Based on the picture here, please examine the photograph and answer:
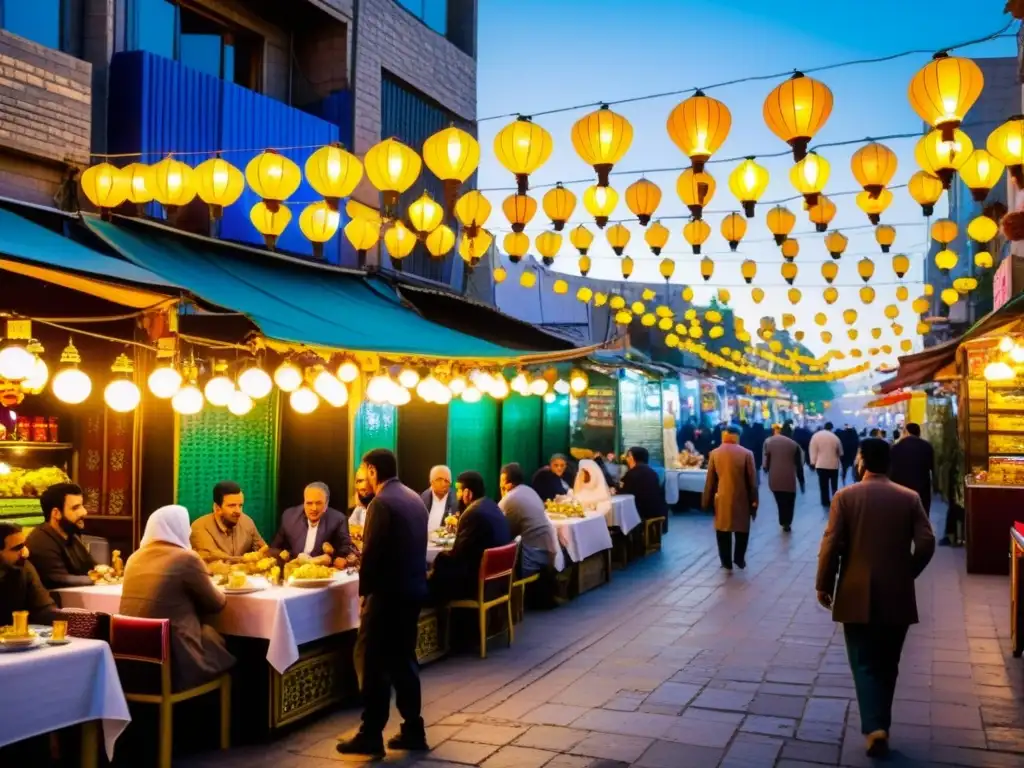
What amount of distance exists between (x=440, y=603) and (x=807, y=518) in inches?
523

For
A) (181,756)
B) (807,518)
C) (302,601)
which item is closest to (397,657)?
(302,601)

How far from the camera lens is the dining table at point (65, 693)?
4715 millimetres

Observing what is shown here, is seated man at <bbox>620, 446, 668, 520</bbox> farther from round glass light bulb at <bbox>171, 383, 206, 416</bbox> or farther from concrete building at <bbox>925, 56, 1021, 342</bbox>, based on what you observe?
concrete building at <bbox>925, 56, 1021, 342</bbox>

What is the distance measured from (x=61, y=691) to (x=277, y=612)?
149 cm

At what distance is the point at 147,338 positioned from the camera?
8758 mm

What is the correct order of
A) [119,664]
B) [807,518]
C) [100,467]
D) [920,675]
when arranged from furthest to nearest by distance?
1. [807,518]
2. [100,467]
3. [920,675]
4. [119,664]

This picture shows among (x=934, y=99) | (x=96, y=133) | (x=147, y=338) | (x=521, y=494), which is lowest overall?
(x=521, y=494)

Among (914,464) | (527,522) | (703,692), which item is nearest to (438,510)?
(527,522)

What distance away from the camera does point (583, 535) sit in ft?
38.3

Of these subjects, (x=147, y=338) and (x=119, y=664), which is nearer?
(x=119, y=664)

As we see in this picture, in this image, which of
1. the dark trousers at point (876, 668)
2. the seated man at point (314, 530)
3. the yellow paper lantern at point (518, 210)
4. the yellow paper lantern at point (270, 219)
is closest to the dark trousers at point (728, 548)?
the yellow paper lantern at point (518, 210)

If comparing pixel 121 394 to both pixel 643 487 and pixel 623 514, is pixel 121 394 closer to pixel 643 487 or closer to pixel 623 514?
pixel 623 514

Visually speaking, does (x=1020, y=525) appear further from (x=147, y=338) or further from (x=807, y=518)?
(x=807, y=518)

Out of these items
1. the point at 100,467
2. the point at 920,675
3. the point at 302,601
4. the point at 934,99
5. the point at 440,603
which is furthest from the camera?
the point at 100,467
